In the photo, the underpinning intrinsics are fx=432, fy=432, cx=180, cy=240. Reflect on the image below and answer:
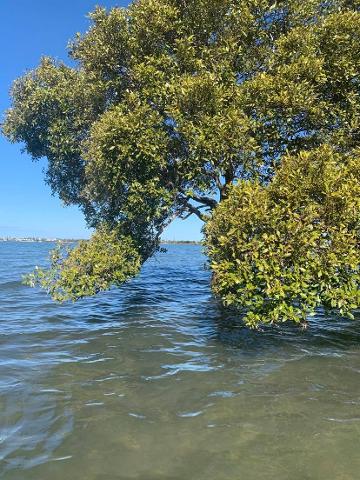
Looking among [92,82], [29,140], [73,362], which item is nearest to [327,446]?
[73,362]

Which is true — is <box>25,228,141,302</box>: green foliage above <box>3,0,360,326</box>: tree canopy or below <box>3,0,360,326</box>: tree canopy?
below

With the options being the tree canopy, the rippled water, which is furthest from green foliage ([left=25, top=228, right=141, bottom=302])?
the rippled water

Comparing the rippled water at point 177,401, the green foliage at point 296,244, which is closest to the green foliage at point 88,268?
the rippled water at point 177,401

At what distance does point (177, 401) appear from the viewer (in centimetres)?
806

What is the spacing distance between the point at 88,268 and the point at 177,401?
659 centimetres

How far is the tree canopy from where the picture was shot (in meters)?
9.74

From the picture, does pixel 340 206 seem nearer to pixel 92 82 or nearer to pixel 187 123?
pixel 187 123

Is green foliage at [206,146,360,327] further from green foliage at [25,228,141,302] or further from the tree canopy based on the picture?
green foliage at [25,228,141,302]

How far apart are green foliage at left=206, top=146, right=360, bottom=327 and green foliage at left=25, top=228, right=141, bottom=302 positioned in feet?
15.2

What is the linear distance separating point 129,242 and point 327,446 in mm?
9565

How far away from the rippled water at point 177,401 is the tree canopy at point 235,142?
140 centimetres

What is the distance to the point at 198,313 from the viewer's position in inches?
673

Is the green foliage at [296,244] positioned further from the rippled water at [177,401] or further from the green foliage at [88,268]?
the green foliage at [88,268]

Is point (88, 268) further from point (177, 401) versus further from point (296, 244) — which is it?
point (296, 244)
